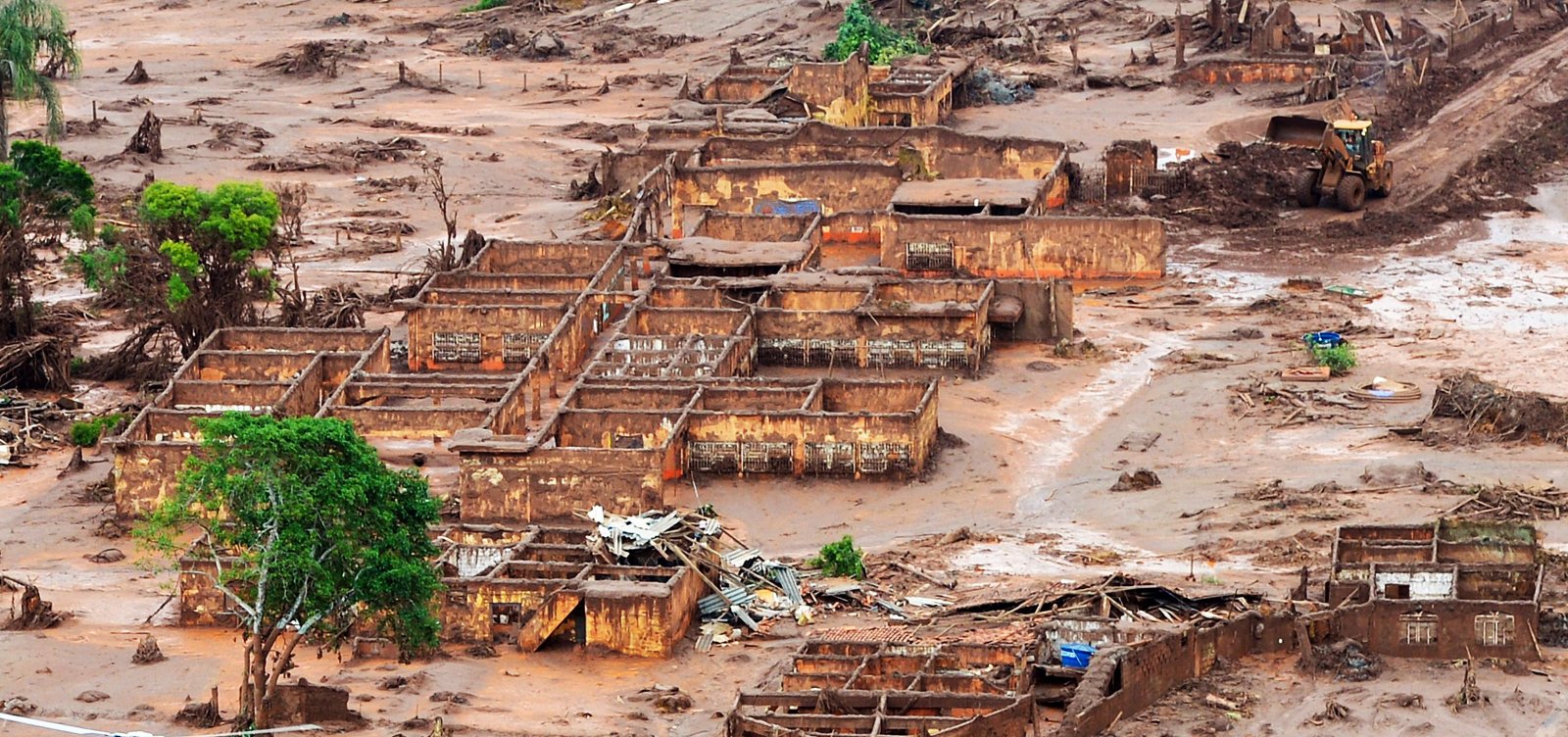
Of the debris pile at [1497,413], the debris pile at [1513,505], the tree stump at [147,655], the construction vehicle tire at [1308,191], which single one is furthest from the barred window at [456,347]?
the construction vehicle tire at [1308,191]

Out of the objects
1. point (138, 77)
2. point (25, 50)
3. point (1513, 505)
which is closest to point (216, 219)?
point (25, 50)

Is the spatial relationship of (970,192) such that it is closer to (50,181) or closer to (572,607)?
(50,181)

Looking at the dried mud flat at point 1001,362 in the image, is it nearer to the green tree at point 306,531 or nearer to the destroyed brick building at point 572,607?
the destroyed brick building at point 572,607

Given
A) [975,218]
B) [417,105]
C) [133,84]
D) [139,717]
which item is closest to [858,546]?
[139,717]

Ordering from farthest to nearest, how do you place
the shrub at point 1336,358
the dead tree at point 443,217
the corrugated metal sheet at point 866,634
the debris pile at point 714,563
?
the dead tree at point 443,217 → the shrub at point 1336,358 → the debris pile at point 714,563 → the corrugated metal sheet at point 866,634

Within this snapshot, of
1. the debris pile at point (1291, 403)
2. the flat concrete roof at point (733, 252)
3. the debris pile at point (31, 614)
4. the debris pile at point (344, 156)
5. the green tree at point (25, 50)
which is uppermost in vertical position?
the green tree at point (25, 50)

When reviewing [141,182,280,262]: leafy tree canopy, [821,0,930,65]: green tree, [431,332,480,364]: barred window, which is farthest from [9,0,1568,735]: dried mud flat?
[431,332,480,364]: barred window

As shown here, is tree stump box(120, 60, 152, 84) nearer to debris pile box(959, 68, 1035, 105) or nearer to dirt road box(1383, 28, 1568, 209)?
debris pile box(959, 68, 1035, 105)
